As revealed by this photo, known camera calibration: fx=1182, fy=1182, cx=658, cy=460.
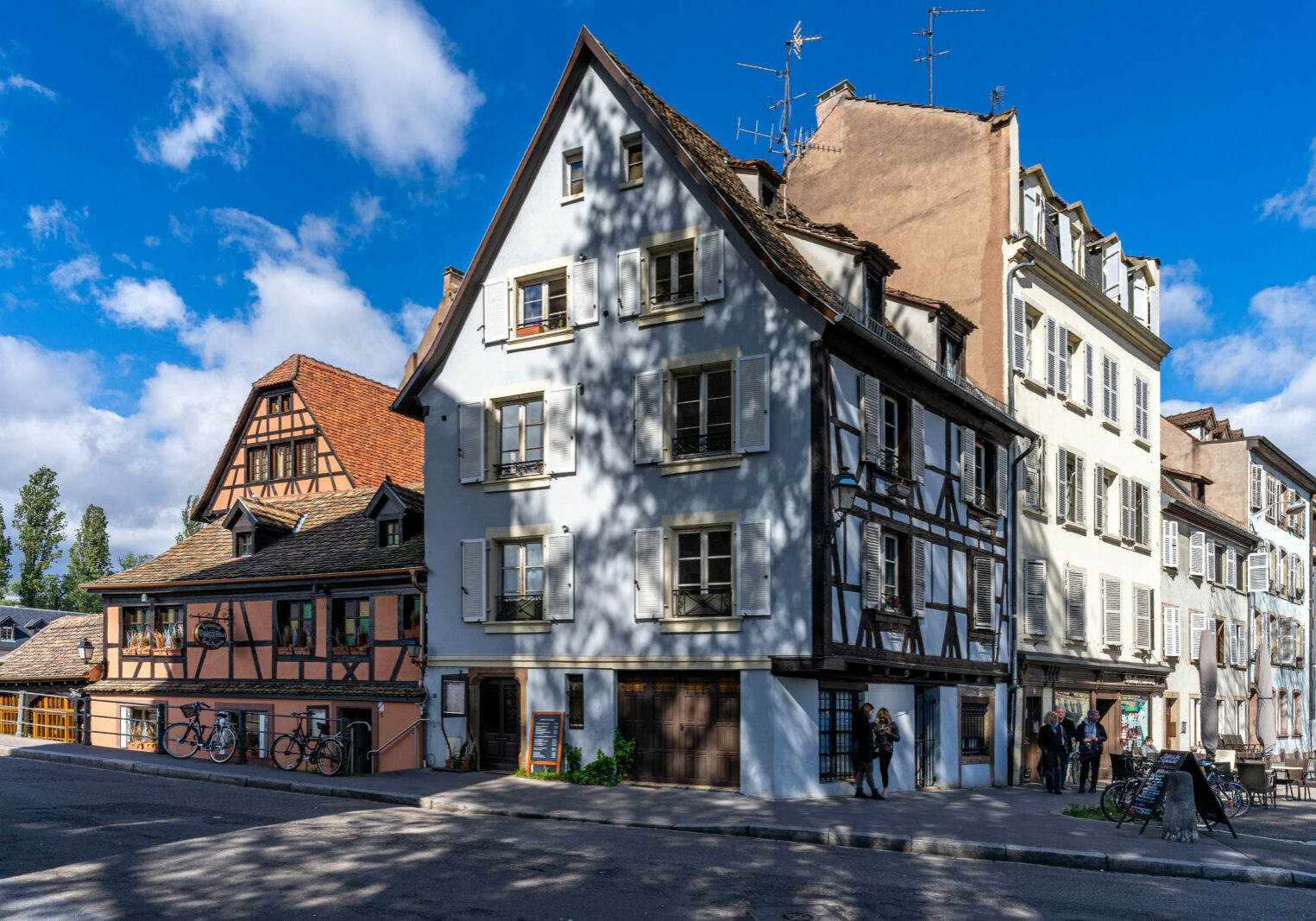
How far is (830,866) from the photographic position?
12508mm

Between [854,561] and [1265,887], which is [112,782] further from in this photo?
[1265,887]

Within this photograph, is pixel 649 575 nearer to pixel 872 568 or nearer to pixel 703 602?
pixel 703 602

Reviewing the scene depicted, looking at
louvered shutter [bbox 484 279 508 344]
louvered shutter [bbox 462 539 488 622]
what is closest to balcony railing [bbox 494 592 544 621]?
louvered shutter [bbox 462 539 488 622]

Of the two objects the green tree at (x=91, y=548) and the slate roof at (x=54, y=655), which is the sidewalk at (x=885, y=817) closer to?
the slate roof at (x=54, y=655)

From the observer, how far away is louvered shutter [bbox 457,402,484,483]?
23.2m

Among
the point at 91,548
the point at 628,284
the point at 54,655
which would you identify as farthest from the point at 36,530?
the point at 628,284

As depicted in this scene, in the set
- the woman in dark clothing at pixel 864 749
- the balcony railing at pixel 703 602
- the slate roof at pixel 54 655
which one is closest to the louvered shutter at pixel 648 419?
the balcony railing at pixel 703 602

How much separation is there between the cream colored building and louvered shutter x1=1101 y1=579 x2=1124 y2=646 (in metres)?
0.05

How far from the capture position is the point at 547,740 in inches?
843

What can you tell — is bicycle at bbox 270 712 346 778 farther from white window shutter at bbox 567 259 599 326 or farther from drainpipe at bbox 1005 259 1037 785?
drainpipe at bbox 1005 259 1037 785

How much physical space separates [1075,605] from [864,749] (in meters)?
11.6

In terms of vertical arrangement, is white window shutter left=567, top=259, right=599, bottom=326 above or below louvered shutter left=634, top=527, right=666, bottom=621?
above

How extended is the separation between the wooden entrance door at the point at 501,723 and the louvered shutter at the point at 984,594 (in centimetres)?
959

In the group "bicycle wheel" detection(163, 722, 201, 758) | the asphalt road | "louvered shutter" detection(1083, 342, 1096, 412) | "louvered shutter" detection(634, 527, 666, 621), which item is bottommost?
"bicycle wheel" detection(163, 722, 201, 758)
